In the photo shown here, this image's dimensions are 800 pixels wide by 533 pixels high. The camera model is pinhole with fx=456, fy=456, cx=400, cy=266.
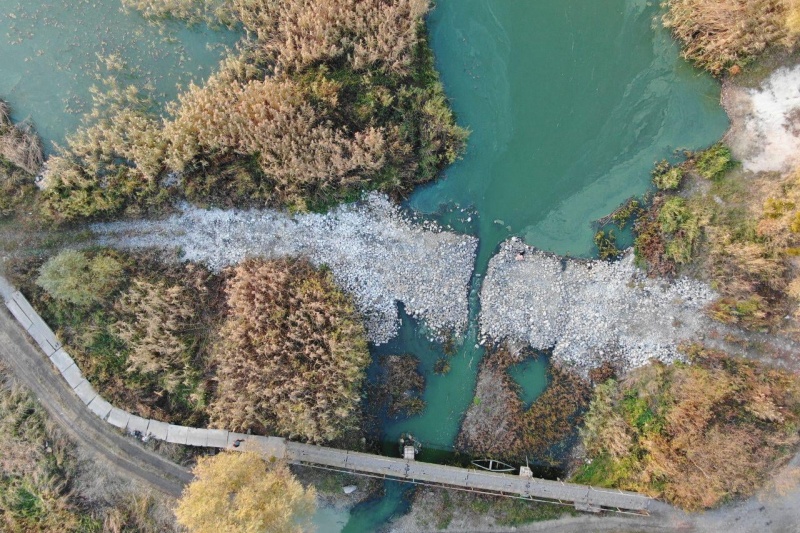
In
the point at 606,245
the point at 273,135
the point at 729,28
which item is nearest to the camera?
the point at 273,135

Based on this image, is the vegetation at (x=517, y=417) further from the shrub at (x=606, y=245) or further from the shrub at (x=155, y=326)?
the shrub at (x=155, y=326)

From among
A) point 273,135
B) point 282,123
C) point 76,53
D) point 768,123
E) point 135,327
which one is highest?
point 768,123

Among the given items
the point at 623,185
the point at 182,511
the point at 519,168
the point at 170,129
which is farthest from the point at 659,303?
the point at 170,129

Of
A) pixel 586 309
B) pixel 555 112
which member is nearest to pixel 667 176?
pixel 555 112

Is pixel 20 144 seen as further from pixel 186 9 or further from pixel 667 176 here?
pixel 667 176

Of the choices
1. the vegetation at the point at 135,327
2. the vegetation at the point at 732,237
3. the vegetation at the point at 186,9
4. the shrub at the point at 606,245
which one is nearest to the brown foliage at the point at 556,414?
the shrub at the point at 606,245

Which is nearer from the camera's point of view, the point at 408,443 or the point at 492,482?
the point at 492,482

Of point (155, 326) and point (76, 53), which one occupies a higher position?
point (76, 53)
